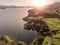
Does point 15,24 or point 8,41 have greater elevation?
point 15,24

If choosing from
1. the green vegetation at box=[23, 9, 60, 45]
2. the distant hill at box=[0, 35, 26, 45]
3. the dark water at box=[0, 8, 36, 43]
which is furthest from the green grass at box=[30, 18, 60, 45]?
the distant hill at box=[0, 35, 26, 45]

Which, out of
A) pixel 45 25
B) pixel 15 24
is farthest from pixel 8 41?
pixel 45 25

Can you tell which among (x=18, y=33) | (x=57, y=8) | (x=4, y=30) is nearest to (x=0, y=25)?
(x=4, y=30)

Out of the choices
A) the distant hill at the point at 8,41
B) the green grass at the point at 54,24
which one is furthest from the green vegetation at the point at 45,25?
the distant hill at the point at 8,41

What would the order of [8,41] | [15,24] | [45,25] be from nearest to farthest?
[8,41] → [45,25] → [15,24]

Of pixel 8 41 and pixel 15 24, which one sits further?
pixel 15 24

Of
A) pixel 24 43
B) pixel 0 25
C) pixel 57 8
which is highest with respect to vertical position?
pixel 57 8

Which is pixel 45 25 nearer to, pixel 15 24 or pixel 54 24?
pixel 54 24

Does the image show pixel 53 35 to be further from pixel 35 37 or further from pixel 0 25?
pixel 0 25
